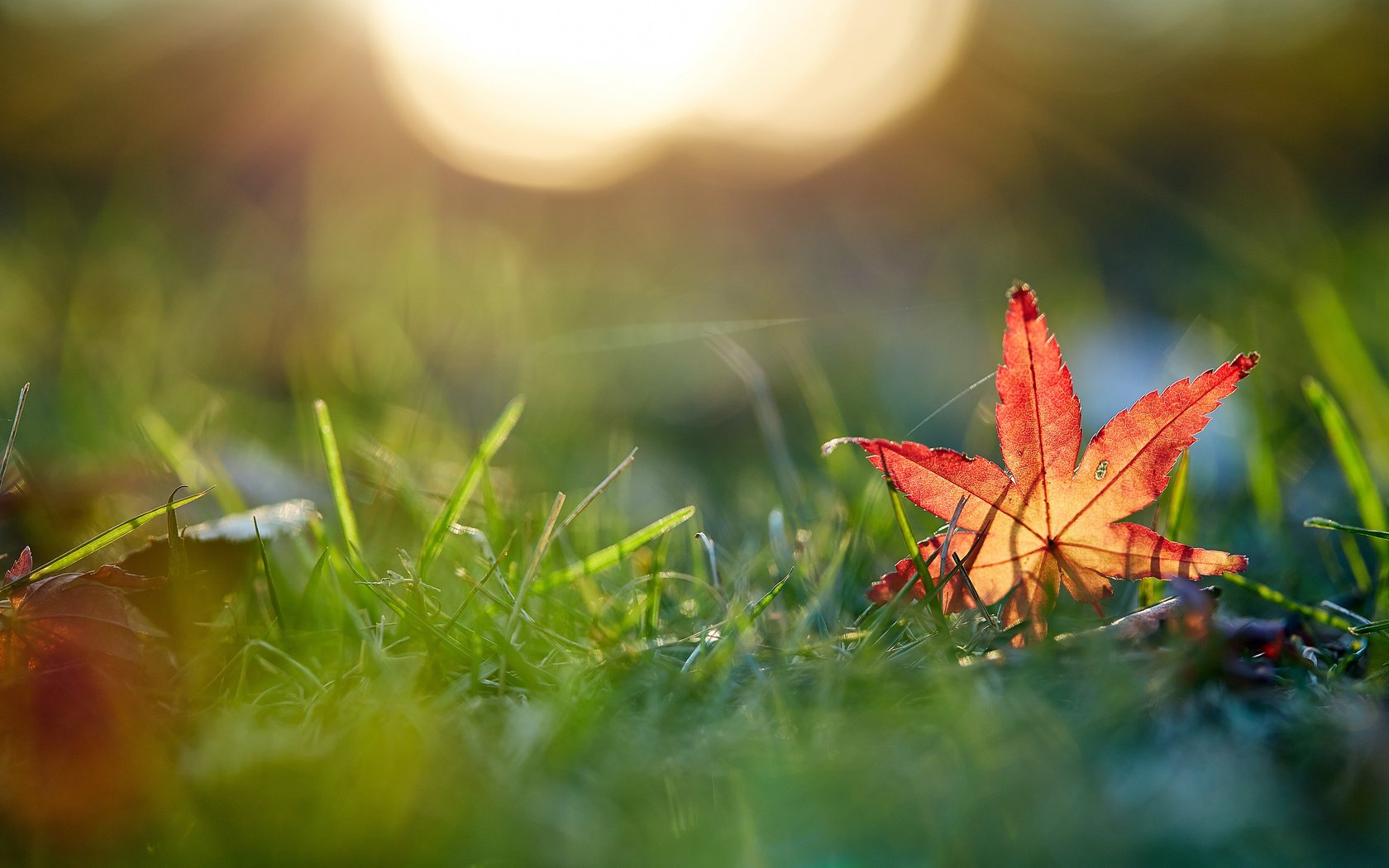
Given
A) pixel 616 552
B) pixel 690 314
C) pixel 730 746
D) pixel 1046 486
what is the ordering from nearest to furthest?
pixel 730 746, pixel 1046 486, pixel 616 552, pixel 690 314

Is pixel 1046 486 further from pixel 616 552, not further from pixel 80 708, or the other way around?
pixel 80 708

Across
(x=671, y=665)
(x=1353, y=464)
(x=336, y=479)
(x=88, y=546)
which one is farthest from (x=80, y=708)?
(x=1353, y=464)

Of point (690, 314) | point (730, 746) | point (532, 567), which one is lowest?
point (730, 746)

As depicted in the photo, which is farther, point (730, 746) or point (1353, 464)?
point (1353, 464)

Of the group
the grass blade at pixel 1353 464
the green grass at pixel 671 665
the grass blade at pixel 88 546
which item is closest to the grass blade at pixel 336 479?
the green grass at pixel 671 665

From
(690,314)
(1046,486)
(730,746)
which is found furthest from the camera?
(690,314)

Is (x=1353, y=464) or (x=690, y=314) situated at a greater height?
(x=690, y=314)

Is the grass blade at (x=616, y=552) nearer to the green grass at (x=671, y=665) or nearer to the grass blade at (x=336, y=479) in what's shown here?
the green grass at (x=671, y=665)
